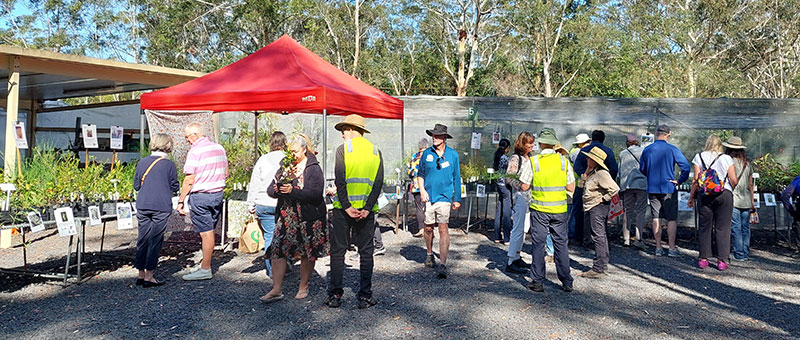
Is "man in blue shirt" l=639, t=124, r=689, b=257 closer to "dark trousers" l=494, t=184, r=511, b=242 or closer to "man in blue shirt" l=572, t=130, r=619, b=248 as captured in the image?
"man in blue shirt" l=572, t=130, r=619, b=248

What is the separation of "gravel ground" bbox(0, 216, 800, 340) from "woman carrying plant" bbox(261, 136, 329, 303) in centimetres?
52

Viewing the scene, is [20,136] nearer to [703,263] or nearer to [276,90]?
[276,90]

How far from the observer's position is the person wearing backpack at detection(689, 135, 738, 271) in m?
6.54

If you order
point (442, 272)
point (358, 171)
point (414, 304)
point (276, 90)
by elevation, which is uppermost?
point (276, 90)

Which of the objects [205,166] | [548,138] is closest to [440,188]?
[548,138]

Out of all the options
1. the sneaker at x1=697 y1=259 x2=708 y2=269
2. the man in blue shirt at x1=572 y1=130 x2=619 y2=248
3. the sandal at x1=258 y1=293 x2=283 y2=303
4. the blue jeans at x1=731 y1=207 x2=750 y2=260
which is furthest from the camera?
the man in blue shirt at x1=572 y1=130 x2=619 y2=248

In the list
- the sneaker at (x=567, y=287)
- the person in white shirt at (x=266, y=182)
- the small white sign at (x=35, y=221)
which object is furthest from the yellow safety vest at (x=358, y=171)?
the small white sign at (x=35, y=221)

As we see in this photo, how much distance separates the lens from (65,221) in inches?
202

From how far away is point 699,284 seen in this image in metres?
6.10

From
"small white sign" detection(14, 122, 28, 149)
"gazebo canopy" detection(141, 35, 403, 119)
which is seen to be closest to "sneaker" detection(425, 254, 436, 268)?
"gazebo canopy" detection(141, 35, 403, 119)

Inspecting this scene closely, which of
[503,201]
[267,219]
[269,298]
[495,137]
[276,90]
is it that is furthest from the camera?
[495,137]

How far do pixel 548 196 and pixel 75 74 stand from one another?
7123 millimetres

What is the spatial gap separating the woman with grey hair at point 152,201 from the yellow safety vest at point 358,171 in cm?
182

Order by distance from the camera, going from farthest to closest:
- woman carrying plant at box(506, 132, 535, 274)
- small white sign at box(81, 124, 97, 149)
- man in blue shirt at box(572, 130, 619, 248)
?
man in blue shirt at box(572, 130, 619, 248) < small white sign at box(81, 124, 97, 149) < woman carrying plant at box(506, 132, 535, 274)
